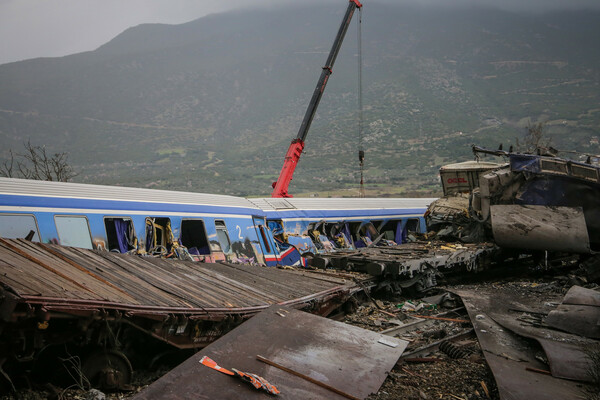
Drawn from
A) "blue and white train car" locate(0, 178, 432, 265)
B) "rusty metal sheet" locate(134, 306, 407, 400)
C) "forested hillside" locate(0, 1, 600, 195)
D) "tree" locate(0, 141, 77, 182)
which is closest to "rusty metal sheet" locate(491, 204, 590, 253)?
"blue and white train car" locate(0, 178, 432, 265)

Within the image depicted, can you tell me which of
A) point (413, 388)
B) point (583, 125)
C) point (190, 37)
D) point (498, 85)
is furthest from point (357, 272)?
point (190, 37)

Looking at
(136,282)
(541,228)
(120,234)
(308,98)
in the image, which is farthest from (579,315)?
(308,98)

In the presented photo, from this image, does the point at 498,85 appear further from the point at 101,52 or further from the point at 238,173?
the point at 101,52

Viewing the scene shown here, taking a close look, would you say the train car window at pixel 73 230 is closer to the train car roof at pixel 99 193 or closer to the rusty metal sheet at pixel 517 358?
the train car roof at pixel 99 193

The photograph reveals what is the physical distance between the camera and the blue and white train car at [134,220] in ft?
29.3

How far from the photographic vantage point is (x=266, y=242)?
14227 mm

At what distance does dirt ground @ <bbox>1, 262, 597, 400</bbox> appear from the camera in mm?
5805

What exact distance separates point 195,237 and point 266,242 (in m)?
2.54

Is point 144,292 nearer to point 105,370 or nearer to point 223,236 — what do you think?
point 105,370

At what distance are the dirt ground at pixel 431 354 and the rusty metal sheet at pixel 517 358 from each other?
25cm

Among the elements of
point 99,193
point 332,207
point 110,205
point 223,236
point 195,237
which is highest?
point 99,193

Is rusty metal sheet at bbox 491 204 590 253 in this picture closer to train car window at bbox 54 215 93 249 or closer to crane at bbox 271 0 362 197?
crane at bbox 271 0 362 197

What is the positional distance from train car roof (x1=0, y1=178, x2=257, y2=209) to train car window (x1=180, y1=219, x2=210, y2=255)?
0.54 m

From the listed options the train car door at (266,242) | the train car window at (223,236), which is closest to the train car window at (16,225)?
the train car window at (223,236)
